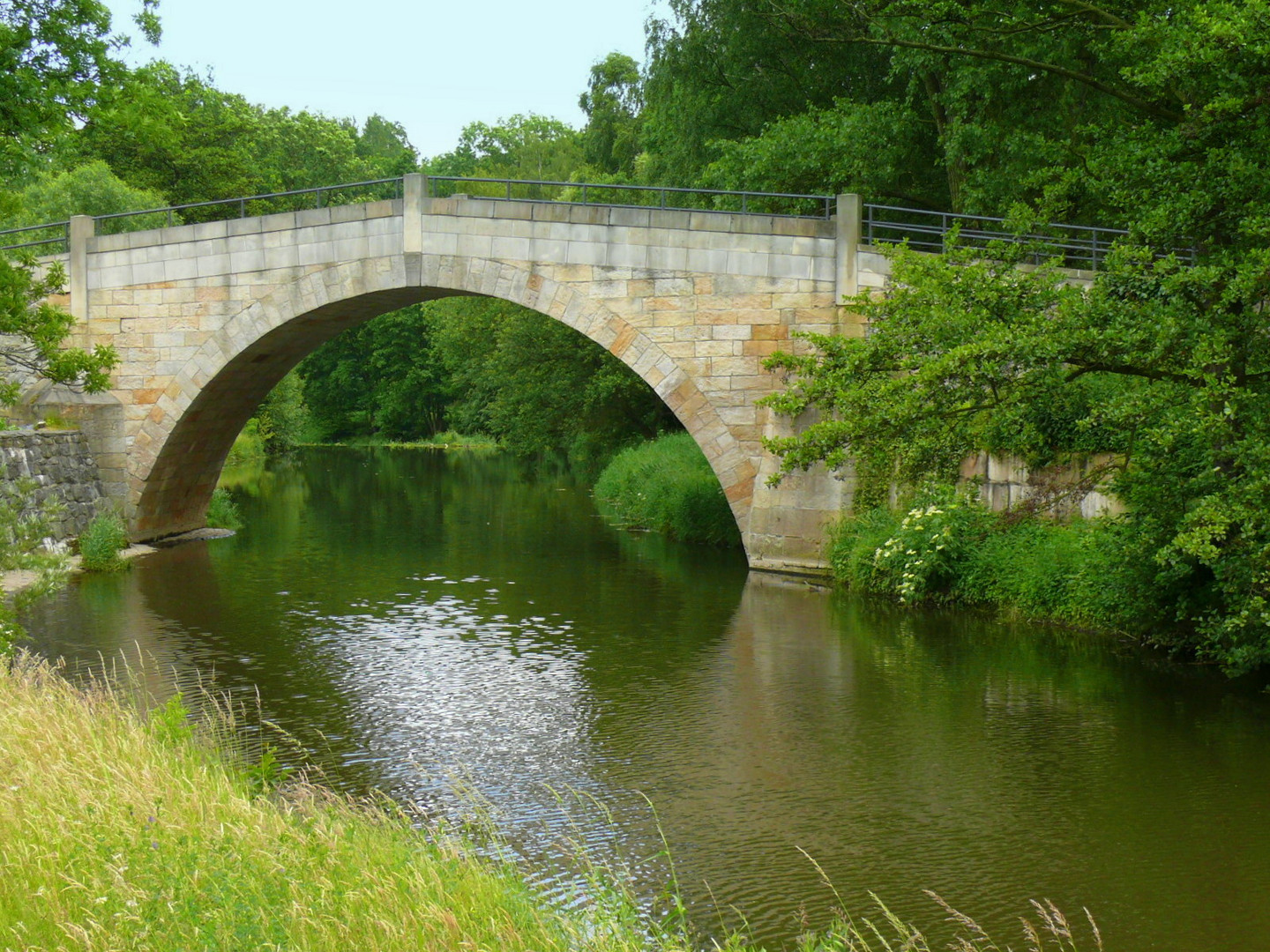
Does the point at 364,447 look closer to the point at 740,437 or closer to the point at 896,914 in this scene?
the point at 740,437

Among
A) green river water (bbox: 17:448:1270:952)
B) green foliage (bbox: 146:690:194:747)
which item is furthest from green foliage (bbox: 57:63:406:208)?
green foliage (bbox: 146:690:194:747)

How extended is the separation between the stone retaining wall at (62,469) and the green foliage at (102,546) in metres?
0.34

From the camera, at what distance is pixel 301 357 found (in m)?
21.4

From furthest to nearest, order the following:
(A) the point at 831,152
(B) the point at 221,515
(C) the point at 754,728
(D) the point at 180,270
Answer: (B) the point at 221,515 < (A) the point at 831,152 < (D) the point at 180,270 < (C) the point at 754,728

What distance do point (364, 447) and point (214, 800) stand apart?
2037 inches

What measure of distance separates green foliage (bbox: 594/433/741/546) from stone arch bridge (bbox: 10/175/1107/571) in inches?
123

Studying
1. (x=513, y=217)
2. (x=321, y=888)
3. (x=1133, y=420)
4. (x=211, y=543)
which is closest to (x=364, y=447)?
(x=211, y=543)

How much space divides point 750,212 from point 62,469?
9757 mm

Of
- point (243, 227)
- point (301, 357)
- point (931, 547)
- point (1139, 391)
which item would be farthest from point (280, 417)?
point (1139, 391)

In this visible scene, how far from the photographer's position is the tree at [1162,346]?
973 cm

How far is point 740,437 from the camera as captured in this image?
55.8 ft

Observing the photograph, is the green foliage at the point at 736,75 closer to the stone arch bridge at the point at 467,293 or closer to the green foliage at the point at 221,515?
the stone arch bridge at the point at 467,293

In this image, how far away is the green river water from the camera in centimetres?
685

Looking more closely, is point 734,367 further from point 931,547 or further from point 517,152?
point 517,152
